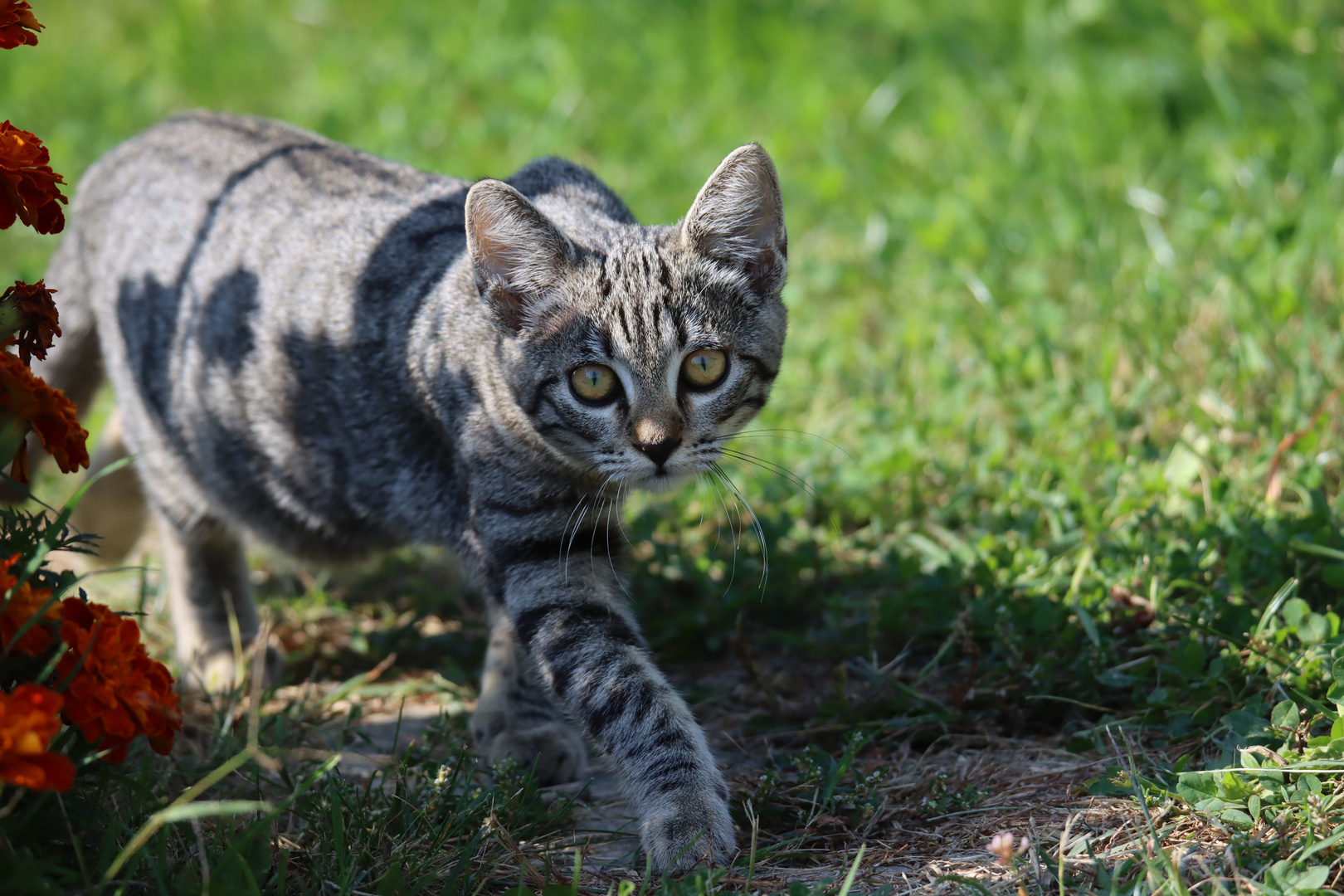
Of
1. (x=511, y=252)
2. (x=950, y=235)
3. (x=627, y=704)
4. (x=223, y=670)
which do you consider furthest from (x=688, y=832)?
(x=950, y=235)

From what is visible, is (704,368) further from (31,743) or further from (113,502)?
(113,502)

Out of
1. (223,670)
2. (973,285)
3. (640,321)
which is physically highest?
(973,285)

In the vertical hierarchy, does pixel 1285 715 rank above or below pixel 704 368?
below

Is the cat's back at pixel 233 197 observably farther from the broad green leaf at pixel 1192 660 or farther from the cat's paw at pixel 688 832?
the broad green leaf at pixel 1192 660

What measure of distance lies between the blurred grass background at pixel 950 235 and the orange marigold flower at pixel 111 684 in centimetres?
155

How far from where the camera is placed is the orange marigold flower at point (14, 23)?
2.01 m

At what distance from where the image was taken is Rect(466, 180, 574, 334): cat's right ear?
2523mm

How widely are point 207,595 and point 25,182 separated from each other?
1.72 metres

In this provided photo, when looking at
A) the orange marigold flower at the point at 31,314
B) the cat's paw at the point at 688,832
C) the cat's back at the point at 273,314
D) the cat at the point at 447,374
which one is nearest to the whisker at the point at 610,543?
the cat at the point at 447,374

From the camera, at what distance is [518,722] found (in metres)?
2.88

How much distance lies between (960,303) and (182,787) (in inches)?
123

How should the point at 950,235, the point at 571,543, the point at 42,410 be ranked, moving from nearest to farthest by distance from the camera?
the point at 42,410, the point at 571,543, the point at 950,235

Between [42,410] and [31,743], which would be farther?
[42,410]

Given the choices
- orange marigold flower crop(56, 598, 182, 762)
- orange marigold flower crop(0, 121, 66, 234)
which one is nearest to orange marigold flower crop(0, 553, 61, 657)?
orange marigold flower crop(56, 598, 182, 762)
